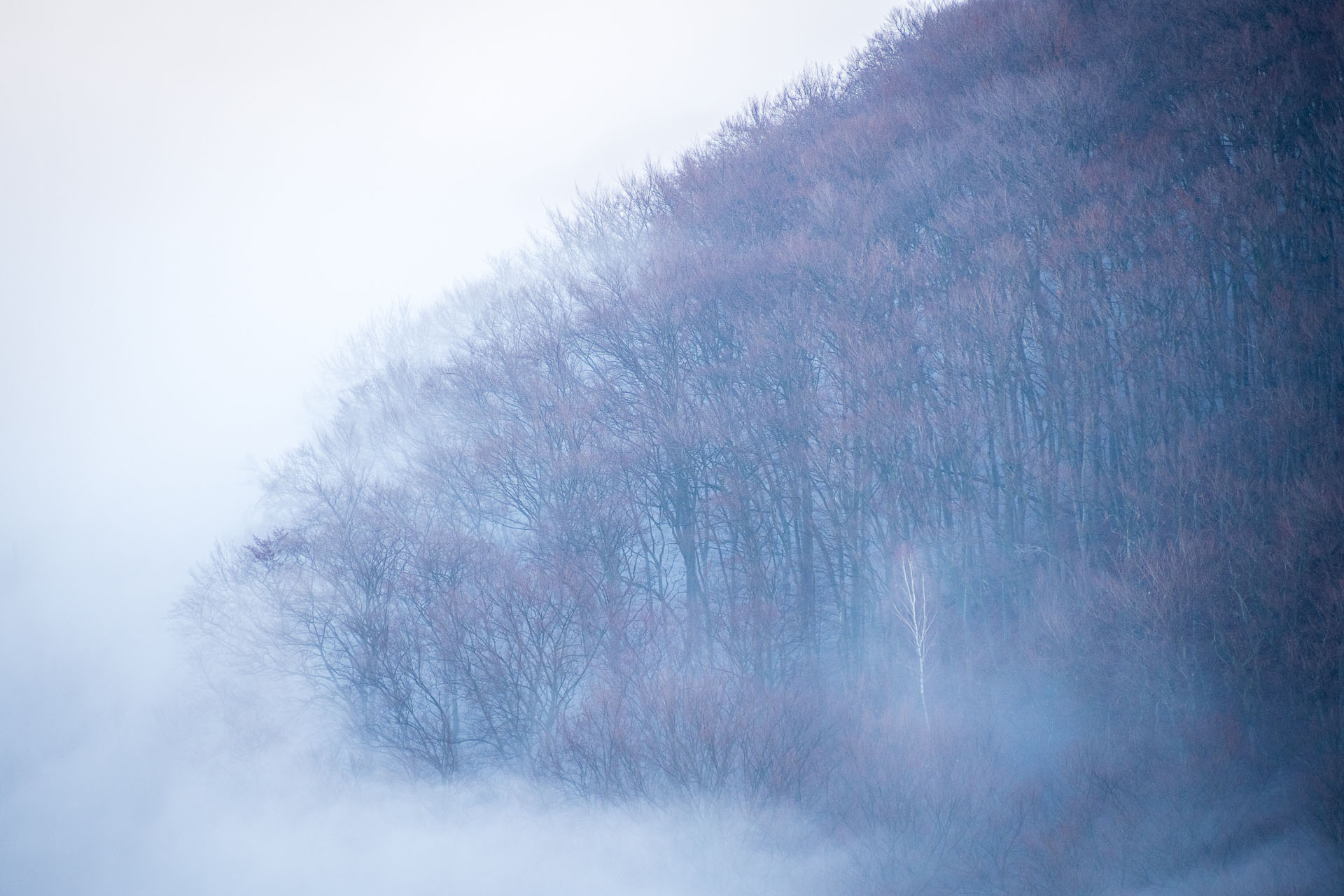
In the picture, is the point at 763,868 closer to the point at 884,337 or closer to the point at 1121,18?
the point at 884,337

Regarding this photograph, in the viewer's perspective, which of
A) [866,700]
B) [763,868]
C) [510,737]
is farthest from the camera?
[510,737]

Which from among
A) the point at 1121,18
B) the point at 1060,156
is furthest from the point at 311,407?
the point at 1121,18

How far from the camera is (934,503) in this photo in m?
19.7

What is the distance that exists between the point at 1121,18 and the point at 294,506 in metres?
29.9

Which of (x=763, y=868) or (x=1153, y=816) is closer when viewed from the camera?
(x=1153, y=816)

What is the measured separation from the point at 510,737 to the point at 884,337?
13716 millimetres

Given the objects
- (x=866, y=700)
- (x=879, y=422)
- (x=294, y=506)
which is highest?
(x=294, y=506)

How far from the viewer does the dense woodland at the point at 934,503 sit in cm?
1357

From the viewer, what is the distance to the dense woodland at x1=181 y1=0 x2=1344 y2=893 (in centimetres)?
1357

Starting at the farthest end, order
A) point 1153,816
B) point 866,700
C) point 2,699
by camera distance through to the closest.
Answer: point 2,699 < point 866,700 < point 1153,816

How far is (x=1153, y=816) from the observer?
12469 mm

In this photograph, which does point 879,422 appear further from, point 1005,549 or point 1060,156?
point 1060,156

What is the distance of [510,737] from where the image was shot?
57.8 feet

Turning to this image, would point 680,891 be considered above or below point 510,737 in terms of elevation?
below
